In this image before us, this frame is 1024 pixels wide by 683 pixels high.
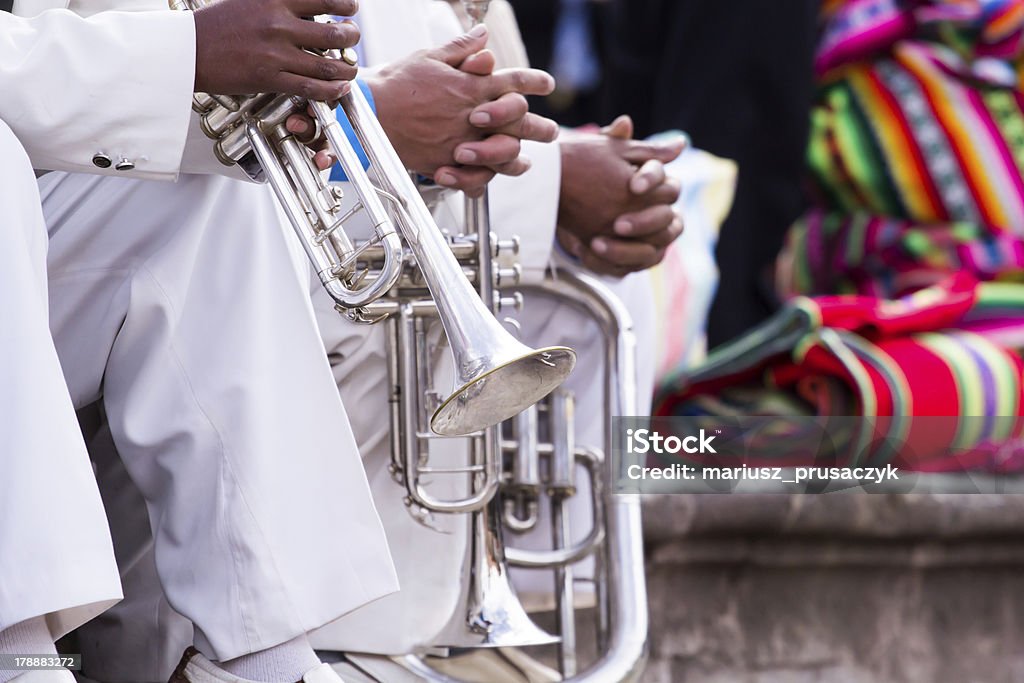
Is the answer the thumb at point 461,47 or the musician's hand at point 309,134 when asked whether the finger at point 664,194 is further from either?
the musician's hand at point 309,134

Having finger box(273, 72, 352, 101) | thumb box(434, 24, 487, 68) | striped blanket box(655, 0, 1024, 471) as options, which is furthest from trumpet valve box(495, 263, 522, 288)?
striped blanket box(655, 0, 1024, 471)

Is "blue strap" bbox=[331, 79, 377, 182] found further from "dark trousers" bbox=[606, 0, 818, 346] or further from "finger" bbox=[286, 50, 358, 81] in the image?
"dark trousers" bbox=[606, 0, 818, 346]

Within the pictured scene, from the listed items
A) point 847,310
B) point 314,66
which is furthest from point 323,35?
point 847,310

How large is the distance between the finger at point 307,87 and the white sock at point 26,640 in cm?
53

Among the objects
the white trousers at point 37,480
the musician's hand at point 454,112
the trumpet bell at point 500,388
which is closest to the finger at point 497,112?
the musician's hand at point 454,112

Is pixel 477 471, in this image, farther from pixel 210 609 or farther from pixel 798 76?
pixel 798 76

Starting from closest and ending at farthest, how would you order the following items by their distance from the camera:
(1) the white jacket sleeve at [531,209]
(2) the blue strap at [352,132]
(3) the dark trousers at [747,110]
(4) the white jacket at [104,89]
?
(4) the white jacket at [104,89]
(2) the blue strap at [352,132]
(1) the white jacket sleeve at [531,209]
(3) the dark trousers at [747,110]

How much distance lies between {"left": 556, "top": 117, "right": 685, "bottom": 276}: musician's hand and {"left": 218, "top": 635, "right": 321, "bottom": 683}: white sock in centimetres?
78

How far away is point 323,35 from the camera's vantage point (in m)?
1.41

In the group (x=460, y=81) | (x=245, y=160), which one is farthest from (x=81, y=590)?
(x=460, y=81)

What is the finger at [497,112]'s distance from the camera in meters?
1.65

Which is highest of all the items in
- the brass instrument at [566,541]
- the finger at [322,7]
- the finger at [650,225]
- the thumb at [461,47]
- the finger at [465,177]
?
the finger at [322,7]

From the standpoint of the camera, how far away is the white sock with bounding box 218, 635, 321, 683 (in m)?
1.35

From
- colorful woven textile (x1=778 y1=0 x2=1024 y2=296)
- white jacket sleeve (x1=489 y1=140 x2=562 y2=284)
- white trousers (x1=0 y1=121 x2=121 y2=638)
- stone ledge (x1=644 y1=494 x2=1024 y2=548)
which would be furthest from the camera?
colorful woven textile (x1=778 y1=0 x2=1024 y2=296)
